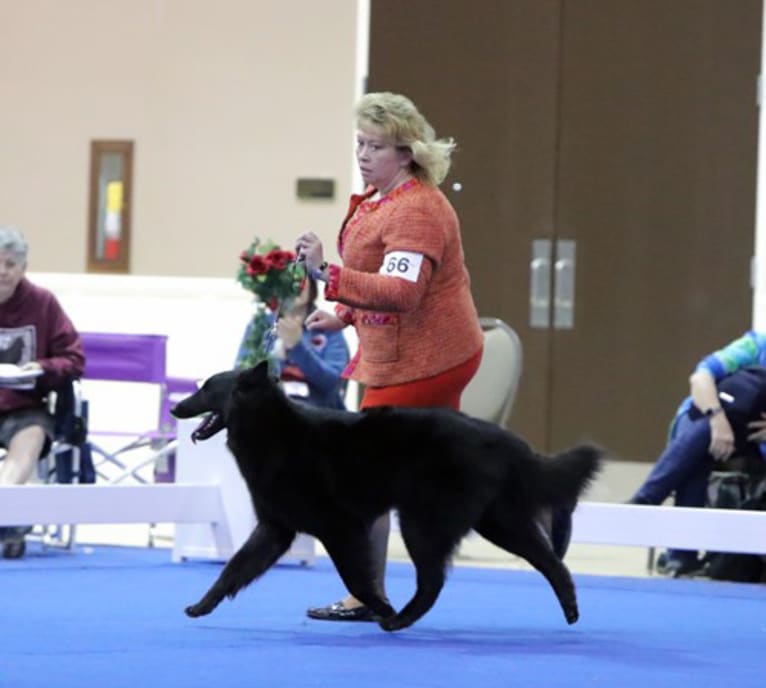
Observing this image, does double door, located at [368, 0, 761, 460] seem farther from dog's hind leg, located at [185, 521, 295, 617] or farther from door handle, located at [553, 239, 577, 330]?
dog's hind leg, located at [185, 521, 295, 617]

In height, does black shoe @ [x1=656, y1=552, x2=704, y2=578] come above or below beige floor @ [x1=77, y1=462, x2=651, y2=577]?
above

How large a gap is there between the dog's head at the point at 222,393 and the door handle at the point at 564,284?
168 inches

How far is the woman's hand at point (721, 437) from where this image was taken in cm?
544

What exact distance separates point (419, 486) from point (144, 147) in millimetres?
4840

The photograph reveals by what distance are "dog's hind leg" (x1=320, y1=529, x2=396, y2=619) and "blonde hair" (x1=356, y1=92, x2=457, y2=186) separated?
0.80 meters

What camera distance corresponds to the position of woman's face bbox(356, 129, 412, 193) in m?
3.69

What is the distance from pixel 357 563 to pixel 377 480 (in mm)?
190

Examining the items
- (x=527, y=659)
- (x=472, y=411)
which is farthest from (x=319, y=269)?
A: (x=472, y=411)

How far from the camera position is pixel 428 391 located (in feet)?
12.2

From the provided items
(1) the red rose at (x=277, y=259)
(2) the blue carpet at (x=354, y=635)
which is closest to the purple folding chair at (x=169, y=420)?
(2) the blue carpet at (x=354, y=635)

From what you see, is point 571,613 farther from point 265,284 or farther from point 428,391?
point 265,284

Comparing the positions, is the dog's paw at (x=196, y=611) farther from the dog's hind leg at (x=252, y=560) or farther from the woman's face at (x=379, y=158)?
the woman's face at (x=379, y=158)

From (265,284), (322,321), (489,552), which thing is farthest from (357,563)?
(489,552)

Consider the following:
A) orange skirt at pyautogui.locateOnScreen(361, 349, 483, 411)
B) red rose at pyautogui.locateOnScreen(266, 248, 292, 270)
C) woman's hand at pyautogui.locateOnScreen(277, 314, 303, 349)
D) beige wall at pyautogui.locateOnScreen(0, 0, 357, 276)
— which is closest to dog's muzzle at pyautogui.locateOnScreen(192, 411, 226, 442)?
orange skirt at pyautogui.locateOnScreen(361, 349, 483, 411)
